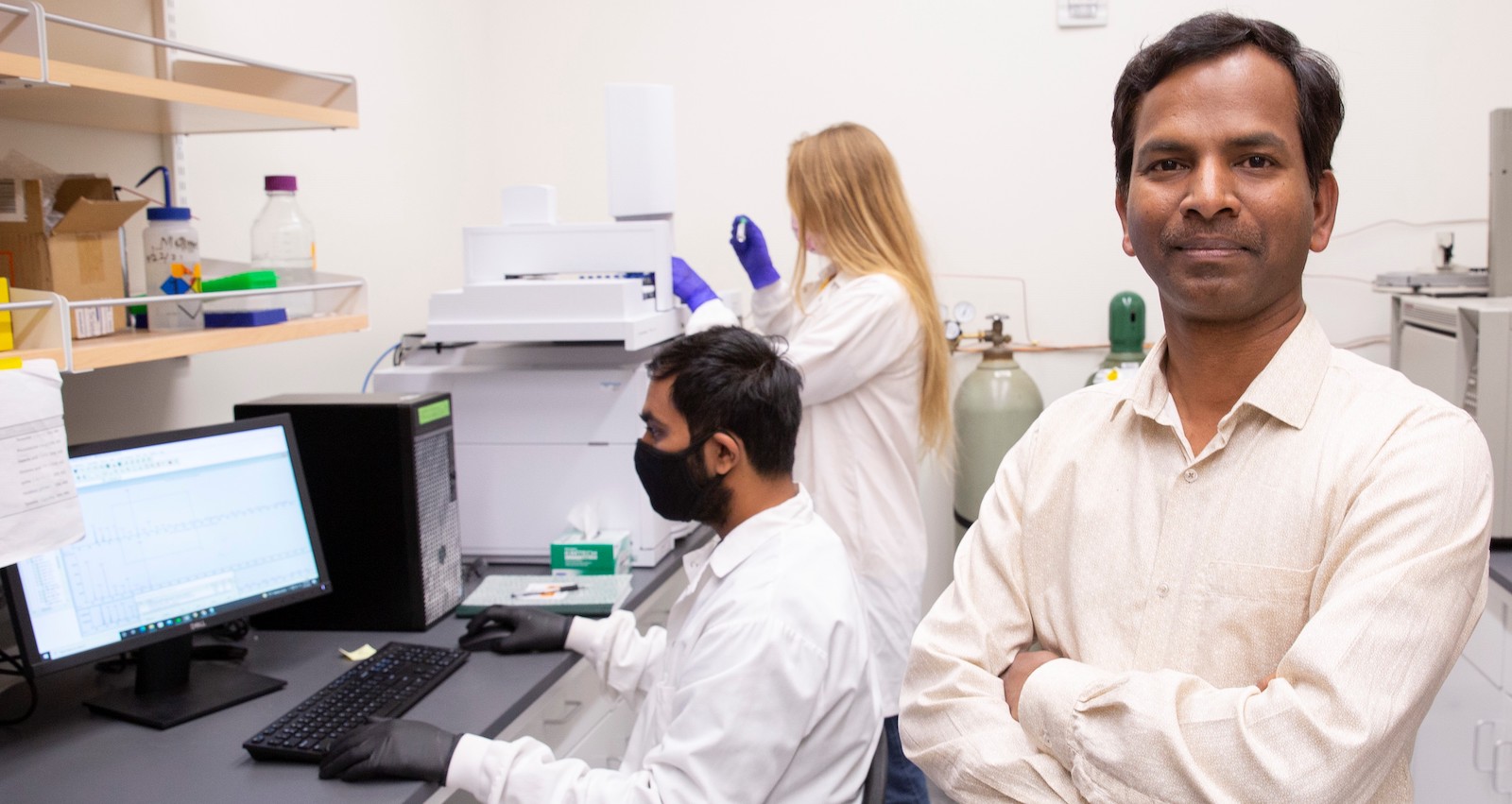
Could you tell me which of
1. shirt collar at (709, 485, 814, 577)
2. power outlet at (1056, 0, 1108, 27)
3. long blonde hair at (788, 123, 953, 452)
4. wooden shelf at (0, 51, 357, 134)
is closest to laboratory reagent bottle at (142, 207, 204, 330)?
wooden shelf at (0, 51, 357, 134)

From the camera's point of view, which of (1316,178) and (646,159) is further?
(646,159)

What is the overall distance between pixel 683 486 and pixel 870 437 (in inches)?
34.8

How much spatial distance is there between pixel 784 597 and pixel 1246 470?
58cm

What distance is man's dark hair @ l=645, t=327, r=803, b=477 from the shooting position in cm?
150

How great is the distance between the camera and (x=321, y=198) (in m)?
2.45

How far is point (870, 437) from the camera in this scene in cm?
234

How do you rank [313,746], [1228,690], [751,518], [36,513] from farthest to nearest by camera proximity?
[751,518] < [313,746] < [36,513] < [1228,690]

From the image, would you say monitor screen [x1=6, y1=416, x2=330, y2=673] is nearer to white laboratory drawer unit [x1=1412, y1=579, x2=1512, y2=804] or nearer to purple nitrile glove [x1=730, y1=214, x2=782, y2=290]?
purple nitrile glove [x1=730, y1=214, x2=782, y2=290]

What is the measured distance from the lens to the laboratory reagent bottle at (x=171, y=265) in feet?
5.47

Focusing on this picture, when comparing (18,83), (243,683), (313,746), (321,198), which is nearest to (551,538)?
(243,683)

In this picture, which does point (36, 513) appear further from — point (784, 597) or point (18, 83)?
point (784, 597)

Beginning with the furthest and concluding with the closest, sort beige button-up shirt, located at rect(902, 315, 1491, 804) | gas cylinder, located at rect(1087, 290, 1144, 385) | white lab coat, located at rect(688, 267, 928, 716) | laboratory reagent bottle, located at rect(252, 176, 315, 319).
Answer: gas cylinder, located at rect(1087, 290, 1144, 385)
white lab coat, located at rect(688, 267, 928, 716)
laboratory reagent bottle, located at rect(252, 176, 315, 319)
beige button-up shirt, located at rect(902, 315, 1491, 804)

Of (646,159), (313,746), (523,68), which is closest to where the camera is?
(313,746)

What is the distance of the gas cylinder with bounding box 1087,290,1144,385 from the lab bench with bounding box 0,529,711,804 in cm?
155
